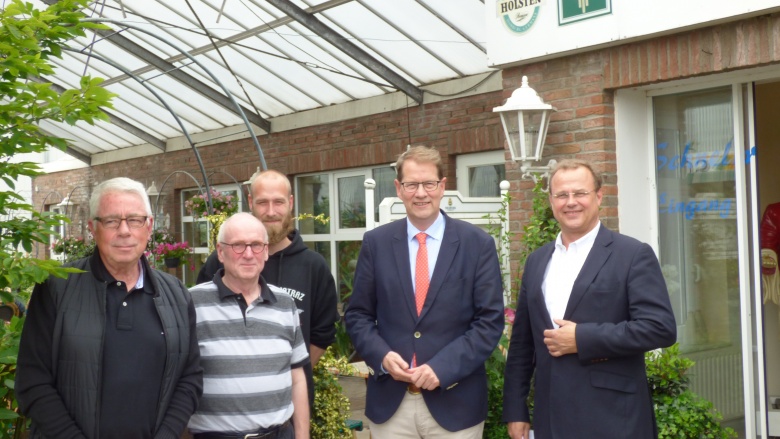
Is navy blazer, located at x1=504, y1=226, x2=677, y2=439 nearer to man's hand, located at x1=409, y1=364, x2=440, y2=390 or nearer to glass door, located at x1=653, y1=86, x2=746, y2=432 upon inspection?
man's hand, located at x1=409, y1=364, x2=440, y2=390

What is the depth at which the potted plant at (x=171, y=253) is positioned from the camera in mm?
11141

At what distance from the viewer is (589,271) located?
3014 mm

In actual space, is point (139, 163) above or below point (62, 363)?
above

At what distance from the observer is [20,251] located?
2709 mm

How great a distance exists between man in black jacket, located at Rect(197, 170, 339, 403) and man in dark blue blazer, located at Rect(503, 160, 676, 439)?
3.06ft

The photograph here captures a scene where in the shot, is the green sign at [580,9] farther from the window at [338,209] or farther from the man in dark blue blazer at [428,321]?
the window at [338,209]

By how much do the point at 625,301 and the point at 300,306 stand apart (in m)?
1.31

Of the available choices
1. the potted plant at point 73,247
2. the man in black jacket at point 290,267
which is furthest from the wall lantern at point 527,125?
the potted plant at point 73,247

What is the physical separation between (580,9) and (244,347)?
10.3 feet

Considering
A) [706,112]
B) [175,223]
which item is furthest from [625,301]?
[175,223]

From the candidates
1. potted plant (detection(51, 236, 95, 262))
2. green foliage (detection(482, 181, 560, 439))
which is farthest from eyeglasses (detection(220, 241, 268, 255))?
potted plant (detection(51, 236, 95, 262))

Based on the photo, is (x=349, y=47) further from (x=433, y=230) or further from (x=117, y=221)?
(x=117, y=221)

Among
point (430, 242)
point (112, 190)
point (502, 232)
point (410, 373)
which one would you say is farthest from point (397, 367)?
point (502, 232)

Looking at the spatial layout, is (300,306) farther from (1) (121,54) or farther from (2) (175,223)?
(2) (175,223)
